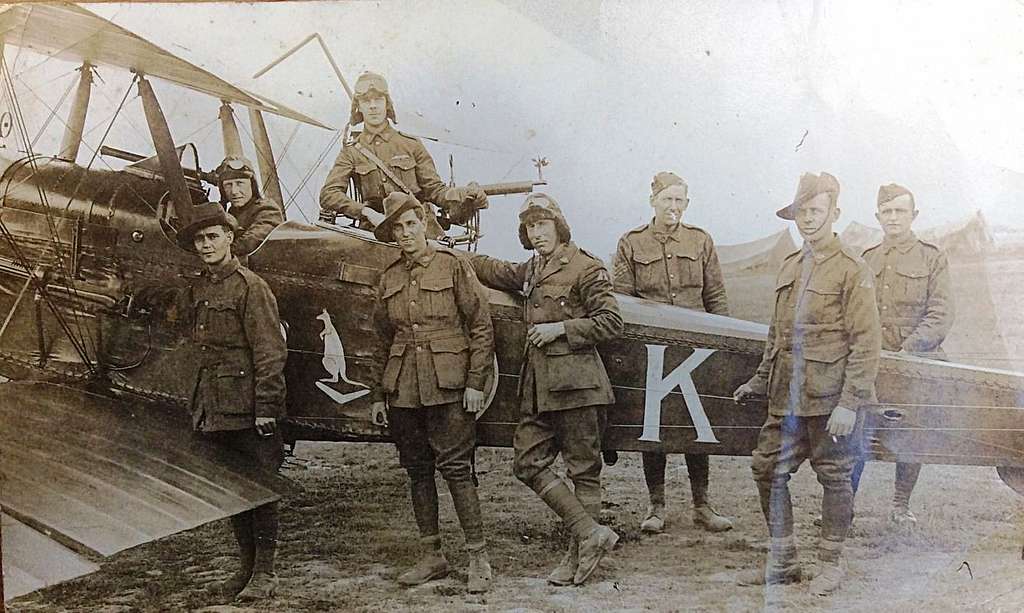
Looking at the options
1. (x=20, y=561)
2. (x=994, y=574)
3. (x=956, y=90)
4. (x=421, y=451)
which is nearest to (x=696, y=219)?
(x=956, y=90)

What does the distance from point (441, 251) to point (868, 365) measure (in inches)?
70.9

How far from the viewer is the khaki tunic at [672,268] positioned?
3.61m

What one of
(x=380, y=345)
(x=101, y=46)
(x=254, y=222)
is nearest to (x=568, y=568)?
(x=380, y=345)

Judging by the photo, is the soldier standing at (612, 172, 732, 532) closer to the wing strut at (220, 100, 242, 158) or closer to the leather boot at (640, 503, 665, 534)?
the leather boot at (640, 503, 665, 534)

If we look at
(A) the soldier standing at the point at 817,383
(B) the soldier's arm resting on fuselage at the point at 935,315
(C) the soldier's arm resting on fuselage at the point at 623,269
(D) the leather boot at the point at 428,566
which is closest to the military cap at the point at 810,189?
(A) the soldier standing at the point at 817,383

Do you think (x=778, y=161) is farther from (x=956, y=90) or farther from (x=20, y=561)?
(x=20, y=561)

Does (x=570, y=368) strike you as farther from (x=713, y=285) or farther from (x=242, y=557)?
(x=242, y=557)

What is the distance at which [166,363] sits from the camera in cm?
366

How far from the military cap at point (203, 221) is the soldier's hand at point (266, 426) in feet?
2.61

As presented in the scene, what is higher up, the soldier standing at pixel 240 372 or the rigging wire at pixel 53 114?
the rigging wire at pixel 53 114

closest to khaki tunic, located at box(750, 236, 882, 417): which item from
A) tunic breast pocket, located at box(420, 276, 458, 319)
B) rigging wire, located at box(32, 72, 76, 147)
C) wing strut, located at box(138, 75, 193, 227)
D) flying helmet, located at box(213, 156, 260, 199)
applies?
tunic breast pocket, located at box(420, 276, 458, 319)

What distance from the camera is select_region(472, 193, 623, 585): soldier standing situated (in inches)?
136

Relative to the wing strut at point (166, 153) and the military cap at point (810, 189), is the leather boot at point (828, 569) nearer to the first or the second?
the military cap at point (810, 189)

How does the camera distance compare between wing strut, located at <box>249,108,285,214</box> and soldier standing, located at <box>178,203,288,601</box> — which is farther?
wing strut, located at <box>249,108,285,214</box>
